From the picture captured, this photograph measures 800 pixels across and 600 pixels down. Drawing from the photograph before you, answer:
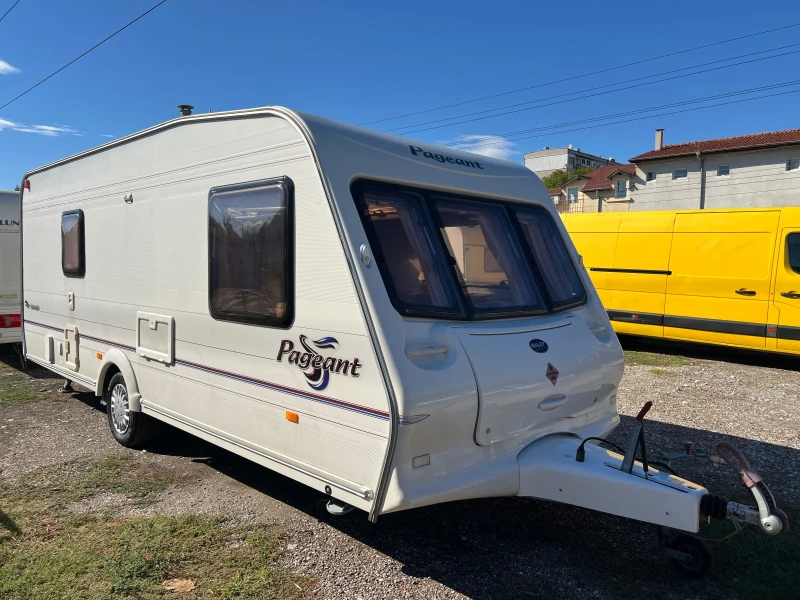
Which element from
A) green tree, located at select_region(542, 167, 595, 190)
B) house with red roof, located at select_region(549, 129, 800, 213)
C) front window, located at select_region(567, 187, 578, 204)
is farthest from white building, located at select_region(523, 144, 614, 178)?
house with red roof, located at select_region(549, 129, 800, 213)

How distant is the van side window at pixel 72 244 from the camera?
19.9 feet

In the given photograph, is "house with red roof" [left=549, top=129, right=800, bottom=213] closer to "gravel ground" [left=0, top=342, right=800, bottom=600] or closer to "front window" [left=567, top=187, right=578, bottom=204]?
"front window" [left=567, top=187, right=578, bottom=204]

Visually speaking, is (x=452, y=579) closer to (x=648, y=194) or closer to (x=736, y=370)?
(x=736, y=370)

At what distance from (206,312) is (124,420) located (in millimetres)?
2021

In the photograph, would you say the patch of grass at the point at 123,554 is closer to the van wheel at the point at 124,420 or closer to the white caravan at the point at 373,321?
the white caravan at the point at 373,321

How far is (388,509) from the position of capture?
313 cm

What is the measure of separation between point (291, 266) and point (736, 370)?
822cm

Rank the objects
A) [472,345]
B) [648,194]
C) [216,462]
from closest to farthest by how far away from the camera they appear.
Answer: [472,345], [216,462], [648,194]

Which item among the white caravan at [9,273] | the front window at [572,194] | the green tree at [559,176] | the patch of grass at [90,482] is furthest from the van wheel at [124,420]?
the green tree at [559,176]

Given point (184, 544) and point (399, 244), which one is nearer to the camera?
point (399, 244)

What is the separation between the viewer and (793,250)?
9.05 m

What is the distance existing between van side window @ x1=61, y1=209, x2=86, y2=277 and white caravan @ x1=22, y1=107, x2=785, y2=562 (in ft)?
3.99

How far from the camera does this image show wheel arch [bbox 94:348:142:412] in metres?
5.27

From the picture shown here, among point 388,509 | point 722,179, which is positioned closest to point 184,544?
point 388,509
